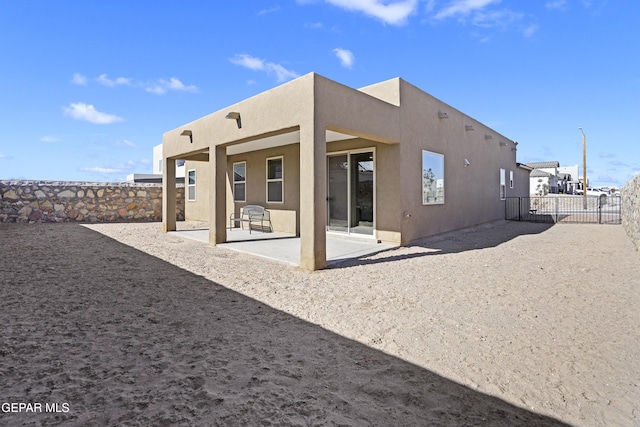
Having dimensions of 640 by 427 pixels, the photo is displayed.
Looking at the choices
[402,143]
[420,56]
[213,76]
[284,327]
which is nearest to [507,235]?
[402,143]

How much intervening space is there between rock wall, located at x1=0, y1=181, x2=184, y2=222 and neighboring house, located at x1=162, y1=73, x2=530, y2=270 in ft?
17.3

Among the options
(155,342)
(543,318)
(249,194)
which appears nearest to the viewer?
(155,342)

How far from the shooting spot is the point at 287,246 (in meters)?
8.68

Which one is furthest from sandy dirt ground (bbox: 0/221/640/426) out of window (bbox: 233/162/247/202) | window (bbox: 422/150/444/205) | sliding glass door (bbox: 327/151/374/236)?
window (bbox: 233/162/247/202)

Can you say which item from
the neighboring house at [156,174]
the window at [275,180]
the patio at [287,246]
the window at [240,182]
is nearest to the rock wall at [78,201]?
the window at [240,182]

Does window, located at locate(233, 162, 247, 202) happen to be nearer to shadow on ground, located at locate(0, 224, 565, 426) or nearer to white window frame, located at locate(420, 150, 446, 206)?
white window frame, located at locate(420, 150, 446, 206)

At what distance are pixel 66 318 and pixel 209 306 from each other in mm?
1472

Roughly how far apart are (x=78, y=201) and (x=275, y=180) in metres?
9.51

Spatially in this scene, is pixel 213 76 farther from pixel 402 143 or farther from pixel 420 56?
pixel 402 143

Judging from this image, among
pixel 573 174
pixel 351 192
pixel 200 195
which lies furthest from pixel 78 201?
pixel 573 174

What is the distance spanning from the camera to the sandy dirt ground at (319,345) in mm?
2125

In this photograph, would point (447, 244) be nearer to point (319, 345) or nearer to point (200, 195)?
point (319, 345)

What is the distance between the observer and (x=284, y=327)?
11.7ft

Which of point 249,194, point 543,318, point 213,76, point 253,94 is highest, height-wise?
point 213,76
